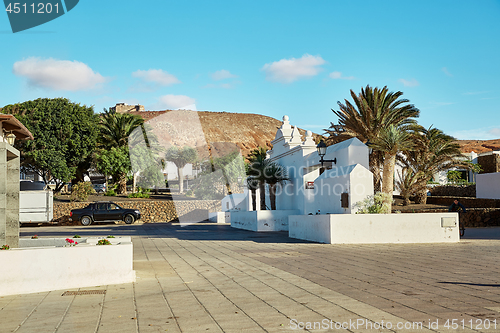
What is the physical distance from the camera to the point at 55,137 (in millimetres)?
42500

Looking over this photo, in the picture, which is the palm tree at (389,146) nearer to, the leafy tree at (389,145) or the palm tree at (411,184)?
the leafy tree at (389,145)

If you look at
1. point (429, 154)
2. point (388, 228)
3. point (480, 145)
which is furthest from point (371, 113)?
point (480, 145)

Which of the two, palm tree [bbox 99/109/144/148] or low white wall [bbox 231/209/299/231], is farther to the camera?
palm tree [bbox 99/109/144/148]

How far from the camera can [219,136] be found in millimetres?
156000

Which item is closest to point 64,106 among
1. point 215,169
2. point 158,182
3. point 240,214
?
point 158,182

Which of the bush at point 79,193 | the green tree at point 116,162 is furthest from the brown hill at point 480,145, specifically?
the bush at point 79,193

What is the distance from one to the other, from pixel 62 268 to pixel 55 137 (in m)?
38.5

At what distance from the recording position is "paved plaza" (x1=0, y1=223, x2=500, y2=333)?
5.06 metres

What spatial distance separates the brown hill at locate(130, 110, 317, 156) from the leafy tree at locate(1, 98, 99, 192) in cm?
9259

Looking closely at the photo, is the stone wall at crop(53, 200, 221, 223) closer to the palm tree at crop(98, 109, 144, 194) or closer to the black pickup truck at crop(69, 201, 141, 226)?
the black pickup truck at crop(69, 201, 141, 226)

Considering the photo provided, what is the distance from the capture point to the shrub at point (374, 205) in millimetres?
14953

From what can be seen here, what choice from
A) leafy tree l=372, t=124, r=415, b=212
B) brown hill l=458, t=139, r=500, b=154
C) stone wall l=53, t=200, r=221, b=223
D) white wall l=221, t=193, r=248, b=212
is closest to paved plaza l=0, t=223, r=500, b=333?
leafy tree l=372, t=124, r=415, b=212

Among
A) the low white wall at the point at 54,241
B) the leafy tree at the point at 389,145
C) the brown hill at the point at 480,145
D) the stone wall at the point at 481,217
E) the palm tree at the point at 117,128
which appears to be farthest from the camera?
the brown hill at the point at 480,145

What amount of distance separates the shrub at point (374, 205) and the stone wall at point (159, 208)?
23.8 meters
